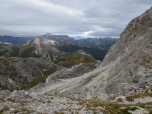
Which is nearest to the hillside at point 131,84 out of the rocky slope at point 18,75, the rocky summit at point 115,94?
the rocky summit at point 115,94

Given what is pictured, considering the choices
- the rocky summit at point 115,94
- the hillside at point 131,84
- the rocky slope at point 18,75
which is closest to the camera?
the rocky summit at point 115,94

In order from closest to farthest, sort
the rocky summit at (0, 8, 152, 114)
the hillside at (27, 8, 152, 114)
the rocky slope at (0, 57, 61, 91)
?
1. the rocky summit at (0, 8, 152, 114)
2. the hillside at (27, 8, 152, 114)
3. the rocky slope at (0, 57, 61, 91)

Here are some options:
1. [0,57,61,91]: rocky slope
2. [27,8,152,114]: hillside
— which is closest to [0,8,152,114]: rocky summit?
[27,8,152,114]: hillside

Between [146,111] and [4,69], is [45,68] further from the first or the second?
[146,111]

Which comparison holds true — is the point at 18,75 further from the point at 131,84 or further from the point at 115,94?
the point at 131,84

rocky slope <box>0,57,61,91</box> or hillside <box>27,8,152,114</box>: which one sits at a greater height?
hillside <box>27,8,152,114</box>

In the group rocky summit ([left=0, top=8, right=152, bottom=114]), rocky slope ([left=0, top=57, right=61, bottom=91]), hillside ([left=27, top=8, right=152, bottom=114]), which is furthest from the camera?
rocky slope ([left=0, top=57, right=61, bottom=91])

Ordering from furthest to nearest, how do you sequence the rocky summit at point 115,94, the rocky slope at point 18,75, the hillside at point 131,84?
the rocky slope at point 18,75, the hillside at point 131,84, the rocky summit at point 115,94

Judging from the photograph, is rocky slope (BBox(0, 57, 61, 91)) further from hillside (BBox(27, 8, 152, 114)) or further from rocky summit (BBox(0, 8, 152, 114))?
hillside (BBox(27, 8, 152, 114))

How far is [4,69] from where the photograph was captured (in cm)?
13150

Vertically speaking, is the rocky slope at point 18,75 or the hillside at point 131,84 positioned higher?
the hillside at point 131,84

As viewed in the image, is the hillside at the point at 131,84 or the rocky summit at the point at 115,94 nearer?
the rocky summit at the point at 115,94

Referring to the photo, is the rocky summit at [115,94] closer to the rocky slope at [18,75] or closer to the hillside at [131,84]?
the hillside at [131,84]

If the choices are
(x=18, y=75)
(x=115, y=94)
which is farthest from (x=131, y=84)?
(x=18, y=75)
